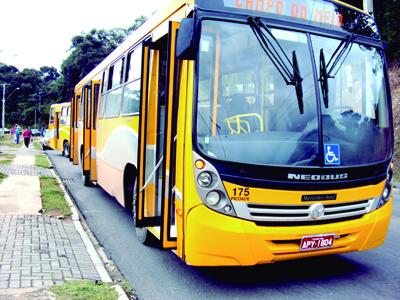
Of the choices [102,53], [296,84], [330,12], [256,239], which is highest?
[102,53]

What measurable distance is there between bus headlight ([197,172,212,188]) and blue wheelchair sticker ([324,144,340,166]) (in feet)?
4.03

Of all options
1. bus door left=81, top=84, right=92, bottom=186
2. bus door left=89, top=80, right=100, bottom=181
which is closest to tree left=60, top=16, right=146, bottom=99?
bus door left=81, top=84, right=92, bottom=186

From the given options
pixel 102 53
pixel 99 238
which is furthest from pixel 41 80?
pixel 99 238

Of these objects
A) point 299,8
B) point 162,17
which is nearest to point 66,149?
point 162,17

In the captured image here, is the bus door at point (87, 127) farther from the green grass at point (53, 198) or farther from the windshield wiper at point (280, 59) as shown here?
the windshield wiper at point (280, 59)

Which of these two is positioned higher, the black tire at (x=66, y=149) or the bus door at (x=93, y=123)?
the bus door at (x=93, y=123)

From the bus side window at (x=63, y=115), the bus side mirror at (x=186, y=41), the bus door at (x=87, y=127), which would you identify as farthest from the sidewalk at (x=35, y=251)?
the bus side window at (x=63, y=115)

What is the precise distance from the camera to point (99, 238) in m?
6.85

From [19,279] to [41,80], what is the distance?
87.1m

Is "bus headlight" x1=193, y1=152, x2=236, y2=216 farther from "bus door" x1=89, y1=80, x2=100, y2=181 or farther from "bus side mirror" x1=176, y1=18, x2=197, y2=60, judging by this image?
"bus door" x1=89, y1=80, x2=100, y2=181

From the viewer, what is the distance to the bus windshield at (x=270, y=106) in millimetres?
4246

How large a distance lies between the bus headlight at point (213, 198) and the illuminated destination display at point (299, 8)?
72.5 inches

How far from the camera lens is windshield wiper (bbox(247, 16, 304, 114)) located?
441 cm

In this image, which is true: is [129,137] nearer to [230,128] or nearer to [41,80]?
[230,128]
